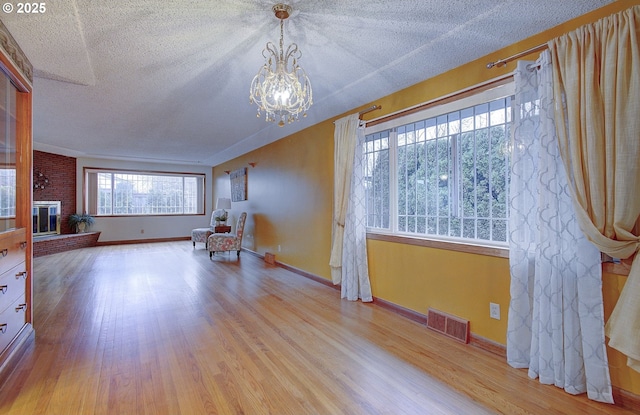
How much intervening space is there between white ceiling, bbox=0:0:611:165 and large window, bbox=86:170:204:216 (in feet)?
15.8

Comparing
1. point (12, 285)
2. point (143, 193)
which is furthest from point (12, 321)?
point (143, 193)

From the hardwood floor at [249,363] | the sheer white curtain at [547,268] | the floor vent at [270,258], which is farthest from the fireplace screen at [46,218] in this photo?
the sheer white curtain at [547,268]

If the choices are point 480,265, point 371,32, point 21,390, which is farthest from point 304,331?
point 371,32

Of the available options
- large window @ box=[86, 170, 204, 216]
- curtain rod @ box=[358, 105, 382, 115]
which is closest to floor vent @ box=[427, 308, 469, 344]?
curtain rod @ box=[358, 105, 382, 115]

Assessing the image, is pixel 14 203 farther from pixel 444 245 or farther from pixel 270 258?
pixel 270 258

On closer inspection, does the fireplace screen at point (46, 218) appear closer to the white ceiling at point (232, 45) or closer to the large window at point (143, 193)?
the large window at point (143, 193)

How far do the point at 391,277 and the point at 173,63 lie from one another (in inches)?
122

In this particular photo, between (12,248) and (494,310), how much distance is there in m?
3.76

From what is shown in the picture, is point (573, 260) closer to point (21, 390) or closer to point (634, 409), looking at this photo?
point (634, 409)

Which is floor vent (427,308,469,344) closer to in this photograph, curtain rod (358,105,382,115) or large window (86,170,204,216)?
curtain rod (358,105,382,115)

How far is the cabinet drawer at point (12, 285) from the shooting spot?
2.14m

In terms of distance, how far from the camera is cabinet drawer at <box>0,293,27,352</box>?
2119mm

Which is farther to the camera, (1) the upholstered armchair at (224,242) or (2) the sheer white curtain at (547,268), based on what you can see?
(1) the upholstered armchair at (224,242)

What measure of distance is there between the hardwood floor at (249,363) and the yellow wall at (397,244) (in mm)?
279
